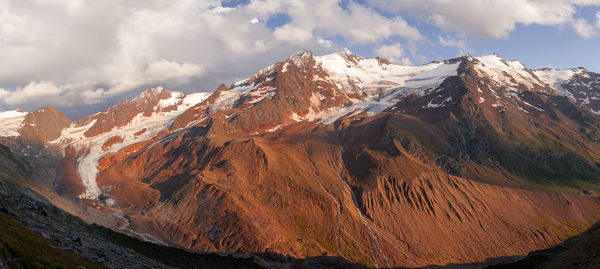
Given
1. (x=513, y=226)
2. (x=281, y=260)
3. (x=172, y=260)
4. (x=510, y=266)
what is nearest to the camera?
(x=172, y=260)

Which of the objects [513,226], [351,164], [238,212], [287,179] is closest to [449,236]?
[513,226]

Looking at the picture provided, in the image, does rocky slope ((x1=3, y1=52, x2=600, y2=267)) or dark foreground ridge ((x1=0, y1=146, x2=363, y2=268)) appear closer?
dark foreground ridge ((x1=0, y1=146, x2=363, y2=268))

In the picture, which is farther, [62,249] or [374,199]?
[374,199]

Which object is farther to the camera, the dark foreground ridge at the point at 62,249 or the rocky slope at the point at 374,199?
the rocky slope at the point at 374,199

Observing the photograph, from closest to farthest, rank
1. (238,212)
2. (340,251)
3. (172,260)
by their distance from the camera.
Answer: (172,260) < (340,251) < (238,212)

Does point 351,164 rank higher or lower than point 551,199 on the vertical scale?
higher

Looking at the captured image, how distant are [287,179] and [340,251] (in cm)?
4790

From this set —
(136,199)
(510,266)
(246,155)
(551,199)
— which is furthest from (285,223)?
(551,199)

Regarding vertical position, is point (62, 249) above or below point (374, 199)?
above

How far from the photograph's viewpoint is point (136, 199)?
169000 millimetres

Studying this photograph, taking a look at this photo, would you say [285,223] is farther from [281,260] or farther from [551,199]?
[551,199]

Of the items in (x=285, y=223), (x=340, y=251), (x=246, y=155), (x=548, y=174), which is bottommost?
A: (x=340, y=251)

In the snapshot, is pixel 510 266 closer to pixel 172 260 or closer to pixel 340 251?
pixel 340 251

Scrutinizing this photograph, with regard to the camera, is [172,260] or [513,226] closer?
[172,260]
